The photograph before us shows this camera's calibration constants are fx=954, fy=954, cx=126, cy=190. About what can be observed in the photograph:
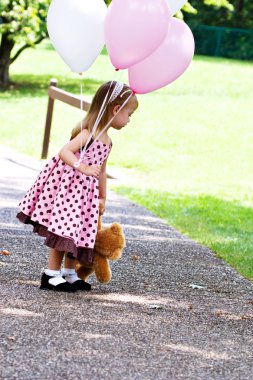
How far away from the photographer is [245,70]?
34625 mm

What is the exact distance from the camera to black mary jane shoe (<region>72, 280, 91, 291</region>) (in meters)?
6.07

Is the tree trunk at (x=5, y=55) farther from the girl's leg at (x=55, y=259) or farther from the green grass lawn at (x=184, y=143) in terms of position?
the girl's leg at (x=55, y=259)

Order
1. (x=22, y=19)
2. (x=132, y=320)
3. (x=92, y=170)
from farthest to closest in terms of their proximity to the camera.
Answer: (x=22, y=19) < (x=92, y=170) < (x=132, y=320)

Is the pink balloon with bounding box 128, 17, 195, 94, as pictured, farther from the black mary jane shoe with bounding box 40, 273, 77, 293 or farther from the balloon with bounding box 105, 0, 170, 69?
the black mary jane shoe with bounding box 40, 273, 77, 293

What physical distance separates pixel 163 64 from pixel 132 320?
64.2 inches

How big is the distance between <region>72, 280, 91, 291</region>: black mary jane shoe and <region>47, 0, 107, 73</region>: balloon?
135cm

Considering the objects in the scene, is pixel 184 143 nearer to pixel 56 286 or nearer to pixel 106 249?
pixel 106 249

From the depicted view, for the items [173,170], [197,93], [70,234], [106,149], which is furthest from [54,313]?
[197,93]

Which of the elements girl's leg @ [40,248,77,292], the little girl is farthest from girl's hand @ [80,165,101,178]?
girl's leg @ [40,248,77,292]

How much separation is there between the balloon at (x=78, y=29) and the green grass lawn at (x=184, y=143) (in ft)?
0.83

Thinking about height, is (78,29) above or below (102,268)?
above

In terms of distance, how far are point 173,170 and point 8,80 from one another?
1254cm

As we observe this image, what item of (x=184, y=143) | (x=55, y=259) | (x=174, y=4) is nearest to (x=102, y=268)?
(x=55, y=259)

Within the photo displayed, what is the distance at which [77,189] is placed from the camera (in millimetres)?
5867
